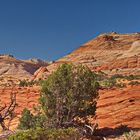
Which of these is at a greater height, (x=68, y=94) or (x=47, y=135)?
(x=68, y=94)

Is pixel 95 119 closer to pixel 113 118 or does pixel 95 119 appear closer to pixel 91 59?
pixel 113 118

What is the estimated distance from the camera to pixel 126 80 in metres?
51.6

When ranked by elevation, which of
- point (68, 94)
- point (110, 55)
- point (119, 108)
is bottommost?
point (119, 108)

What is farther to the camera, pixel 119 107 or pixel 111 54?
pixel 111 54

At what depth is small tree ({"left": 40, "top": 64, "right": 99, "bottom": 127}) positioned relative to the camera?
32594 mm

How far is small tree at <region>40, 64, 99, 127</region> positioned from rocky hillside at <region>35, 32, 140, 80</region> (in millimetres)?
27718

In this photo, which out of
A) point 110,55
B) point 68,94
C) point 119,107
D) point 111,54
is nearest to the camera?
point 68,94

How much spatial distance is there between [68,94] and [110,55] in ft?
135

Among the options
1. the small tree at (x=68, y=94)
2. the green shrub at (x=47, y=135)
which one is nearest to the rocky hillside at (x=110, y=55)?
the small tree at (x=68, y=94)

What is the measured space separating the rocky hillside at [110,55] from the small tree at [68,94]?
90.9 feet

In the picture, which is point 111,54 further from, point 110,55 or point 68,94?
point 68,94

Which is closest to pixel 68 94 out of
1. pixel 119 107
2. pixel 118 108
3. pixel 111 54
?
pixel 118 108

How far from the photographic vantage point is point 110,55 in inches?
2859

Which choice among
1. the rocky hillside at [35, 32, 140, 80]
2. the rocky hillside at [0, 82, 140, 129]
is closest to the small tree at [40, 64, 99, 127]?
the rocky hillside at [0, 82, 140, 129]
